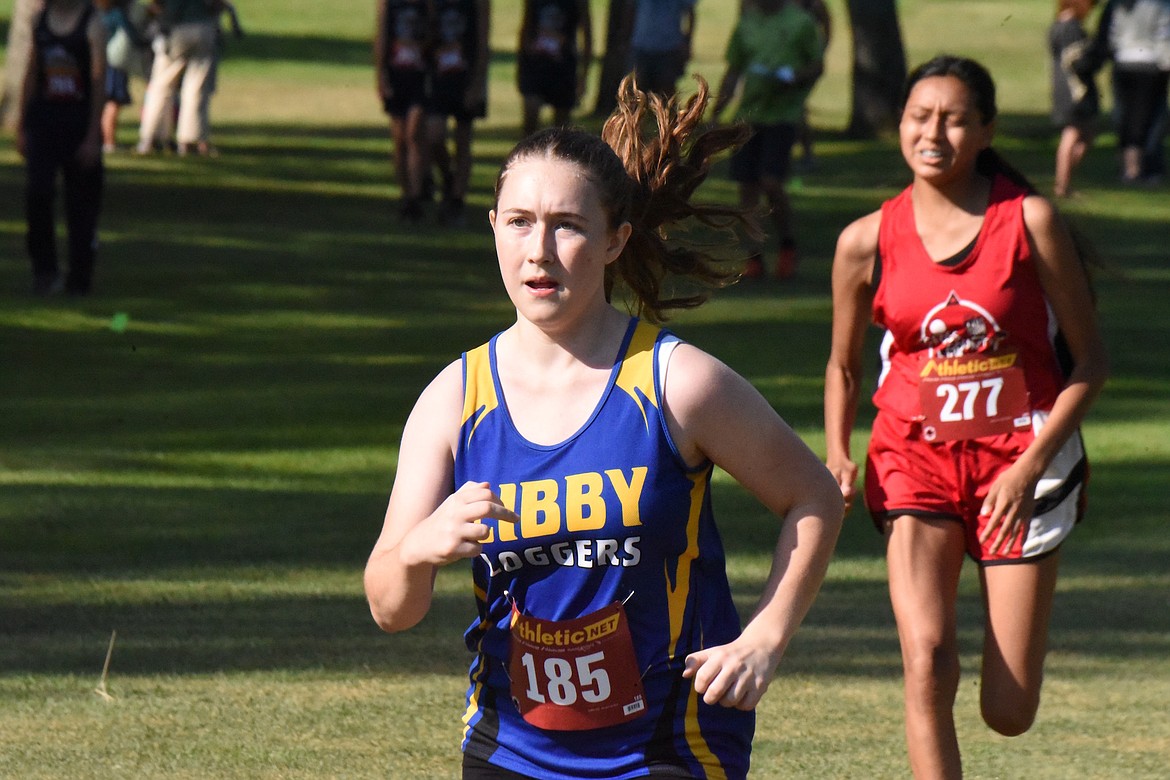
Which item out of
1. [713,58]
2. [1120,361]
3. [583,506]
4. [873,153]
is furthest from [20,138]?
[713,58]

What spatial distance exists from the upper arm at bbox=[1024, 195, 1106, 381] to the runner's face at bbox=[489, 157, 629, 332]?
1.95 m

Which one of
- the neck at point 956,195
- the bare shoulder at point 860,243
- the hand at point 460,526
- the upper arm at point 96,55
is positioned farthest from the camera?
the upper arm at point 96,55

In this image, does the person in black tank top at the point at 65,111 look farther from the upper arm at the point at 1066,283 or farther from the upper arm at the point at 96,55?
the upper arm at the point at 1066,283

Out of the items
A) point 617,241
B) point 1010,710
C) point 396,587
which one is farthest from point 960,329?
point 396,587

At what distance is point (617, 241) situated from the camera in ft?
11.7

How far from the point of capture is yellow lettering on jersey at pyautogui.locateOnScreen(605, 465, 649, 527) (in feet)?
11.0

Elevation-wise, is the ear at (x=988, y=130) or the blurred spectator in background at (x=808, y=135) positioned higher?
the ear at (x=988, y=130)

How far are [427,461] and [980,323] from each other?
2054 millimetres

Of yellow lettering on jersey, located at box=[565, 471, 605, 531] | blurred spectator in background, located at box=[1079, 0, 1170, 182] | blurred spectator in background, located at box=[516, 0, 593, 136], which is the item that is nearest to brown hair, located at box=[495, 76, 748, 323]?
yellow lettering on jersey, located at box=[565, 471, 605, 531]

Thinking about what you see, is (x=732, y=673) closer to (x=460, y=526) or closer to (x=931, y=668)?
(x=460, y=526)

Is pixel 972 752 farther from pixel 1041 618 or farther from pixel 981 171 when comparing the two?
pixel 981 171

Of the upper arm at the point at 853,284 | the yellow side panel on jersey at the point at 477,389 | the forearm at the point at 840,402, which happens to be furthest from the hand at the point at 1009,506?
the yellow side panel on jersey at the point at 477,389

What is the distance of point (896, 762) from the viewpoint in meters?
5.81

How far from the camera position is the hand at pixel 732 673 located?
3.21 meters
